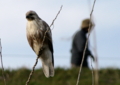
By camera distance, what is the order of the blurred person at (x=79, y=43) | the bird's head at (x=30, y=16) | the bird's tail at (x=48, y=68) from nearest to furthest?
the bird's tail at (x=48, y=68) → the bird's head at (x=30, y=16) → the blurred person at (x=79, y=43)

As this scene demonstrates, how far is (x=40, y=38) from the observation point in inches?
174

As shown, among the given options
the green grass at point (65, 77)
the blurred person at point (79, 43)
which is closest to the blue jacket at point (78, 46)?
the blurred person at point (79, 43)

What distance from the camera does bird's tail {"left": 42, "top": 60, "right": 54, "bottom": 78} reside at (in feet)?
14.3

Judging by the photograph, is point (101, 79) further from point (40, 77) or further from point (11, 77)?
point (11, 77)

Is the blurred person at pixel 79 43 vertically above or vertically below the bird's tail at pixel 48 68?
below

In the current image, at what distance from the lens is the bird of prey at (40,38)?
4.39m

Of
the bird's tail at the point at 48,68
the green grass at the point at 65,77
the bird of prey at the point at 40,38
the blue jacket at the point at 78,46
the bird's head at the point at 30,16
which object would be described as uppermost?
the bird's head at the point at 30,16

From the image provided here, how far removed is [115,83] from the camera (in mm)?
8656

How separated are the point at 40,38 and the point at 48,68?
0.32m

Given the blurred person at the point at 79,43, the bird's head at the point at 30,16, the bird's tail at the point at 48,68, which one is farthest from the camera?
the blurred person at the point at 79,43

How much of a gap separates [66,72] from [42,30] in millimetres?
4714

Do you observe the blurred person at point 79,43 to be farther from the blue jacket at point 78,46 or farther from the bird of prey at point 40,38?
the bird of prey at point 40,38

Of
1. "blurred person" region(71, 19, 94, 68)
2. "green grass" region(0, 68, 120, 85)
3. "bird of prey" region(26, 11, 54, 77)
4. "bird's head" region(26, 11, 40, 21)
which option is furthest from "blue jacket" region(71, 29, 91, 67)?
"bird's head" region(26, 11, 40, 21)

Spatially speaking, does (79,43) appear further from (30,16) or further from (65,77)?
(30,16)
